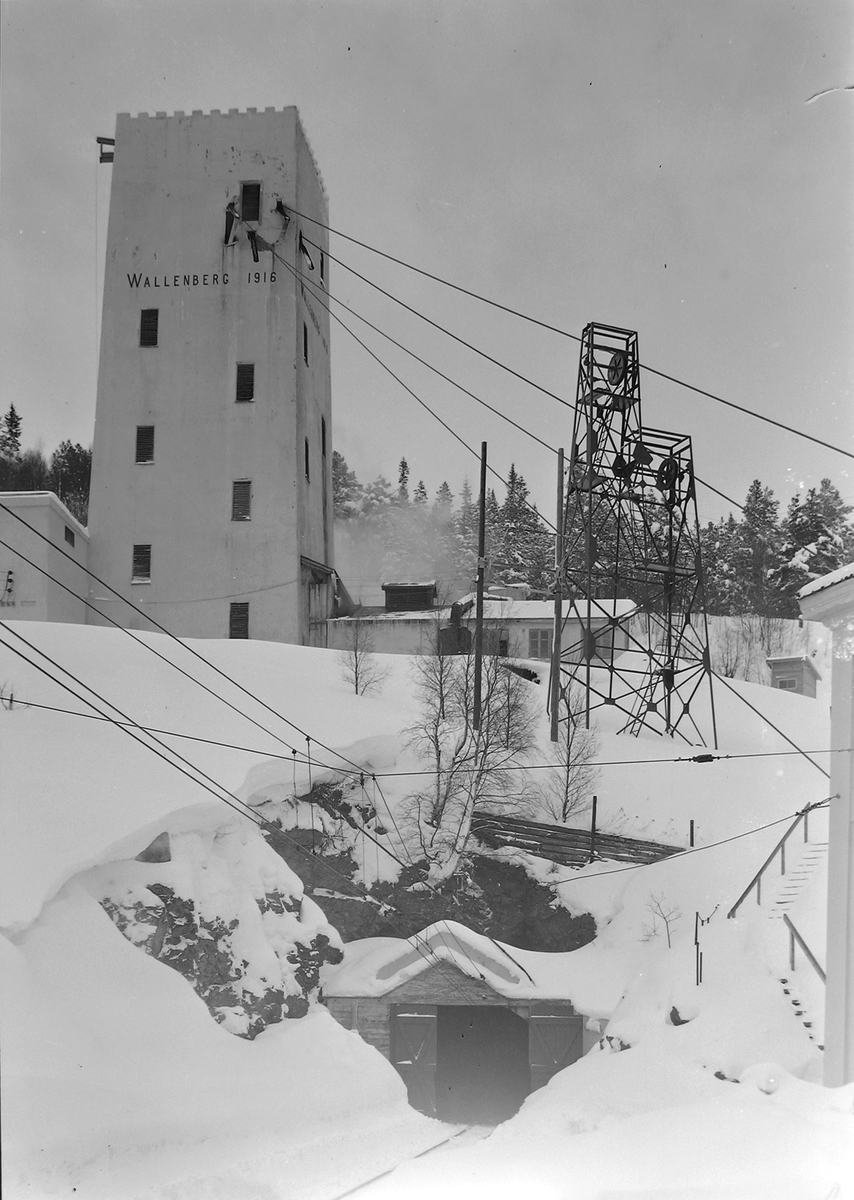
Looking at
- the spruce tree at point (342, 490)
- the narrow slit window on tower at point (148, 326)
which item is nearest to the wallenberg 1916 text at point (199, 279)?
the narrow slit window on tower at point (148, 326)

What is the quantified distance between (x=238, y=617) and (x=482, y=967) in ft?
6.66

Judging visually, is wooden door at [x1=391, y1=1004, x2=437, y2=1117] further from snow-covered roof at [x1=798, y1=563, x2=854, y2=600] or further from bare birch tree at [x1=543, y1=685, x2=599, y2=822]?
snow-covered roof at [x1=798, y1=563, x2=854, y2=600]

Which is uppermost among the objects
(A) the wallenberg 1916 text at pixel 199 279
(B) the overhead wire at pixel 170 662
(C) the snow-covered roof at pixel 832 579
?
(A) the wallenberg 1916 text at pixel 199 279

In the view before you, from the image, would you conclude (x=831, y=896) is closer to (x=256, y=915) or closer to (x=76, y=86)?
(x=256, y=915)

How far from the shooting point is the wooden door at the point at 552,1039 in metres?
4.12

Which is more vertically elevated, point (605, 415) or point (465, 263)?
point (465, 263)

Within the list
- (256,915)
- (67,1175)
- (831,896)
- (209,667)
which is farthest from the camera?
(209,667)

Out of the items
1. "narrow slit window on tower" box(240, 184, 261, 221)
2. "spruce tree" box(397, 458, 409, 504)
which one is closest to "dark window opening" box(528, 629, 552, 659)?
"spruce tree" box(397, 458, 409, 504)

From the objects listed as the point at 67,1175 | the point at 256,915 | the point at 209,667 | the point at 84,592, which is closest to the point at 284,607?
the point at 209,667

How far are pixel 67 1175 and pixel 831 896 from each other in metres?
3.14

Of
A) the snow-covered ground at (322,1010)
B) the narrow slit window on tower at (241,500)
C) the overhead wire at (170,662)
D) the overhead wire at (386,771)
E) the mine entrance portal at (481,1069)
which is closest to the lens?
the snow-covered ground at (322,1010)

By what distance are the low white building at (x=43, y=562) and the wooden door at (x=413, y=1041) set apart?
241cm

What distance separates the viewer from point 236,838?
4.50 m

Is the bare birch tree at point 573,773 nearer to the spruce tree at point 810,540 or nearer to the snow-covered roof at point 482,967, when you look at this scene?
the snow-covered roof at point 482,967
